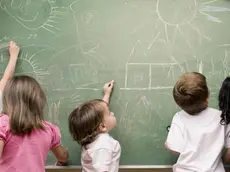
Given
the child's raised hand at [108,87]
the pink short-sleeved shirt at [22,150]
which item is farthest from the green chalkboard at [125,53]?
the pink short-sleeved shirt at [22,150]

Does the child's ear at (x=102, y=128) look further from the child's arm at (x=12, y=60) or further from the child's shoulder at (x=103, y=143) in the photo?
the child's arm at (x=12, y=60)

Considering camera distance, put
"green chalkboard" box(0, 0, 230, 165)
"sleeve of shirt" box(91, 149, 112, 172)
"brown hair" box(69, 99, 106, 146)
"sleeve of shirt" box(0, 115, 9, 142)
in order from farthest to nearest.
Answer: "green chalkboard" box(0, 0, 230, 165)
"brown hair" box(69, 99, 106, 146)
"sleeve of shirt" box(91, 149, 112, 172)
"sleeve of shirt" box(0, 115, 9, 142)

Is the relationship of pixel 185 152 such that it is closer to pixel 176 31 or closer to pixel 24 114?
pixel 176 31

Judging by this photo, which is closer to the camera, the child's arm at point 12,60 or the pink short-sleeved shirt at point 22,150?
the pink short-sleeved shirt at point 22,150

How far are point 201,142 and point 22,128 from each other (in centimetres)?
103

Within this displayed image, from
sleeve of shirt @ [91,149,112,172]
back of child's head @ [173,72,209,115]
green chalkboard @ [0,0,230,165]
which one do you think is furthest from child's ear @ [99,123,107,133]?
back of child's head @ [173,72,209,115]

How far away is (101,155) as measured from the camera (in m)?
2.23

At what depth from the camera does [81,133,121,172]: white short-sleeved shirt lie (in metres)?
2.21

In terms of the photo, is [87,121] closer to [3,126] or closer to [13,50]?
[3,126]

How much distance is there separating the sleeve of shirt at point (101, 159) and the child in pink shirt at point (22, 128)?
0.31 metres

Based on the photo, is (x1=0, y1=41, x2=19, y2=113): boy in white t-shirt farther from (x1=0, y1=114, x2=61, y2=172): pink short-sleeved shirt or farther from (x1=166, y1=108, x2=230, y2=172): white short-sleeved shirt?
(x1=166, y1=108, x2=230, y2=172): white short-sleeved shirt

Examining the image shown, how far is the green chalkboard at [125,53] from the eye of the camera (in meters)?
2.52

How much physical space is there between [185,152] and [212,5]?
0.98 m

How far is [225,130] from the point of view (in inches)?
89.9
